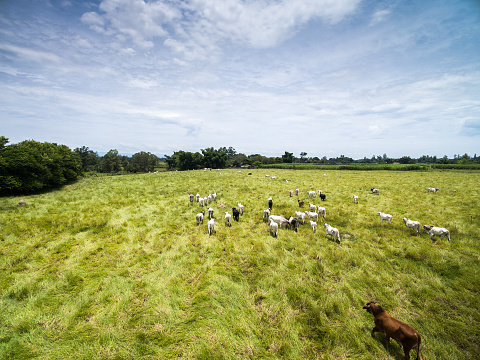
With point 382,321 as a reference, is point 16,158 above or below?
above

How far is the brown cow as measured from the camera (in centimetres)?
367

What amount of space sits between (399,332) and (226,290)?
14.9 feet

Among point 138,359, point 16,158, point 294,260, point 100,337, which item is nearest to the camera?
point 138,359

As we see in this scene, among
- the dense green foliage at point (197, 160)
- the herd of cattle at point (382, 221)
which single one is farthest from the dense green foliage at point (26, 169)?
the dense green foliage at point (197, 160)

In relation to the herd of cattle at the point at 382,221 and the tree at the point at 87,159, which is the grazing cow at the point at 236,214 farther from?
the tree at the point at 87,159

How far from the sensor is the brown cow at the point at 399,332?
3.67m

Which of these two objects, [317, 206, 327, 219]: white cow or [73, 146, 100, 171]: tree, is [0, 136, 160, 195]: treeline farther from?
[73, 146, 100, 171]: tree

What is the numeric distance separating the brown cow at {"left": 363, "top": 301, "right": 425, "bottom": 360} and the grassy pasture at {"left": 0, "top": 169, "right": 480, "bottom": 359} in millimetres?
360

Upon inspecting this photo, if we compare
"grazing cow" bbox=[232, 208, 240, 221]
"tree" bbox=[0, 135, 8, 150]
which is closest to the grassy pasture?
"grazing cow" bbox=[232, 208, 240, 221]

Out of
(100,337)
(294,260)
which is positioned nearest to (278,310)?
(294,260)

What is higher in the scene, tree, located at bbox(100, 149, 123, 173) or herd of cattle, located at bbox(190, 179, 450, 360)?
tree, located at bbox(100, 149, 123, 173)

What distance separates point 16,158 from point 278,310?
44711mm

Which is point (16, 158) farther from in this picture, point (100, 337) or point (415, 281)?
point (415, 281)

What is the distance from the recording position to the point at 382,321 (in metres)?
4.19
